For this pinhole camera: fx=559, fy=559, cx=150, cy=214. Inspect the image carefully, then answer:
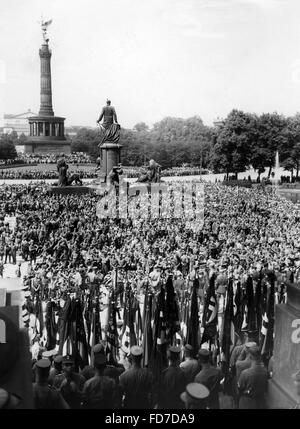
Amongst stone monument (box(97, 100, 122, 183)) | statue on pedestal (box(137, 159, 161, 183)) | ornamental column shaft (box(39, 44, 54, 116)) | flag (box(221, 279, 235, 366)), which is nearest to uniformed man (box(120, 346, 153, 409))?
flag (box(221, 279, 235, 366))

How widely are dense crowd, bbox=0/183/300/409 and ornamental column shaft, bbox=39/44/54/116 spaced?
5249cm

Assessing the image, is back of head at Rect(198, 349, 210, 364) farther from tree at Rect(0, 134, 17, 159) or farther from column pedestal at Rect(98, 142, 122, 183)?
tree at Rect(0, 134, 17, 159)

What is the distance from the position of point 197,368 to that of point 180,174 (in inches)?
2350

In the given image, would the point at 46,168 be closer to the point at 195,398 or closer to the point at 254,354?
the point at 254,354

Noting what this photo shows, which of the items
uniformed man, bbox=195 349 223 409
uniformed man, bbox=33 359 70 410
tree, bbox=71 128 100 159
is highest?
tree, bbox=71 128 100 159

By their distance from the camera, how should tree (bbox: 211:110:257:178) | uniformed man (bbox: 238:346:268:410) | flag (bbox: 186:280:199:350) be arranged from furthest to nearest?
tree (bbox: 211:110:257:178)
flag (bbox: 186:280:199:350)
uniformed man (bbox: 238:346:268:410)

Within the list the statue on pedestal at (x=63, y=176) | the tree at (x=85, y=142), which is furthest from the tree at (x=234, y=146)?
the tree at (x=85, y=142)

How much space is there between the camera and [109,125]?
4019 centimetres

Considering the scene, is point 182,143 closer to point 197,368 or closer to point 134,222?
point 134,222

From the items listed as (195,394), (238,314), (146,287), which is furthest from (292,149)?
(195,394)

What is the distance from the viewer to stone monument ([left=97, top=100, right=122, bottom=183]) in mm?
39156

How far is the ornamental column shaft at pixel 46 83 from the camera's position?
8000cm
